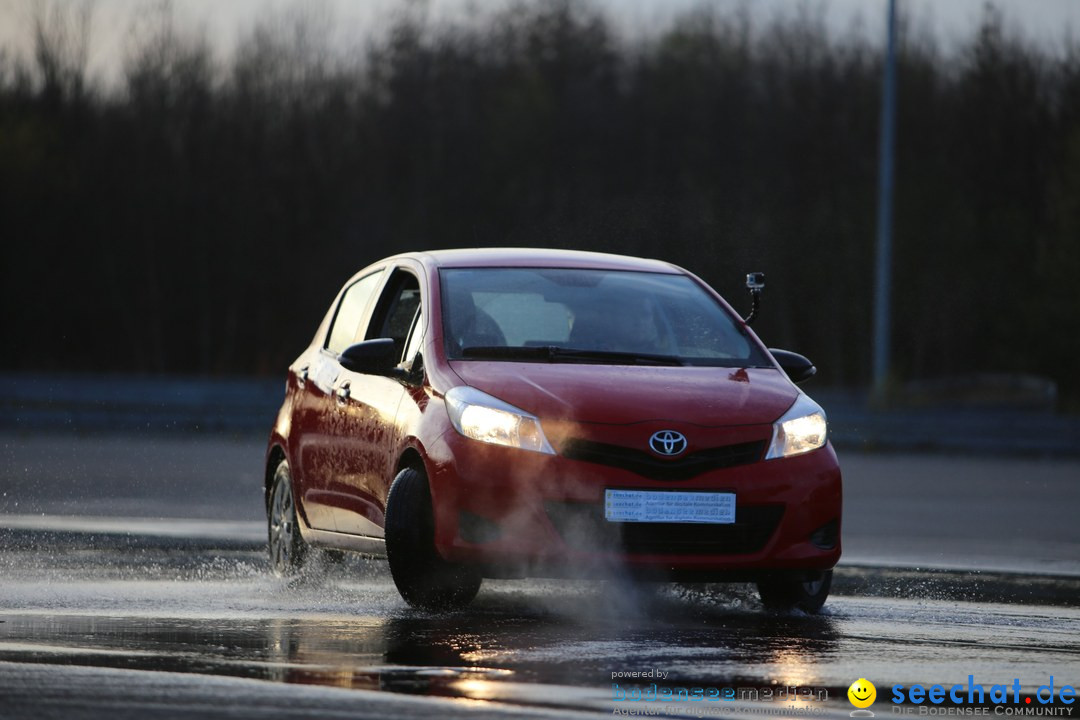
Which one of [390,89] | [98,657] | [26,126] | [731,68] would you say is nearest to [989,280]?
[731,68]

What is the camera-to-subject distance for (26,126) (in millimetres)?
48219

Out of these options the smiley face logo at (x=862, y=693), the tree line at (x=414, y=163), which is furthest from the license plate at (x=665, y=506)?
the tree line at (x=414, y=163)

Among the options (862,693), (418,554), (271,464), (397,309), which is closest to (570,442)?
(418,554)

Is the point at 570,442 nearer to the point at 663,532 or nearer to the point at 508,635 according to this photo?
the point at 663,532

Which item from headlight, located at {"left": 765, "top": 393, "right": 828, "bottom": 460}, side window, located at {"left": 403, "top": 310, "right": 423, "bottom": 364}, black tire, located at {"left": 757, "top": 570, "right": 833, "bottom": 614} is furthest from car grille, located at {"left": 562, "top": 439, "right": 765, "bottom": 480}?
side window, located at {"left": 403, "top": 310, "right": 423, "bottom": 364}

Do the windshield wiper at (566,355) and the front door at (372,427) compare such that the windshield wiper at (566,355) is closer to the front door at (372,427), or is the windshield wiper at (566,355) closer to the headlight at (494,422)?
the front door at (372,427)

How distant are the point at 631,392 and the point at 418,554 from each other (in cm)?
111

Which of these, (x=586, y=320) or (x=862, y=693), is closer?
(x=862, y=693)

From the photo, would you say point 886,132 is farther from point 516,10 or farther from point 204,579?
point 516,10

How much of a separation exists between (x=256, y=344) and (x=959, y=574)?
38958 millimetres

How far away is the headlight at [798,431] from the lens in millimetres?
8461

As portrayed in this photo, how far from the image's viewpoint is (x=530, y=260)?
389 inches

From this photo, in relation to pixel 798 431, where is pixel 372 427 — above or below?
below

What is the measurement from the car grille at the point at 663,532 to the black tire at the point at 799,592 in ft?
1.43
